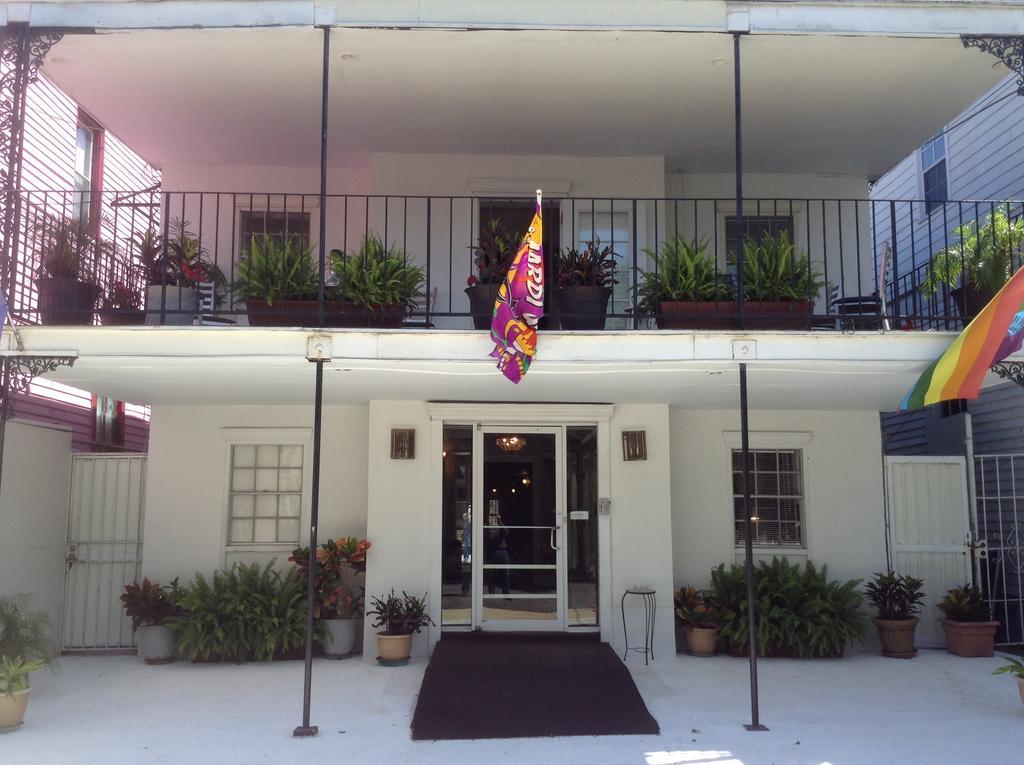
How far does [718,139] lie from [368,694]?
635 cm

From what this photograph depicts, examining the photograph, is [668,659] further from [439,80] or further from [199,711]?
[439,80]

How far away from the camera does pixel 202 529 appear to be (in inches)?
372

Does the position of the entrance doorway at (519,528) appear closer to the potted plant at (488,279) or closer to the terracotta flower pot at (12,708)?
the potted plant at (488,279)

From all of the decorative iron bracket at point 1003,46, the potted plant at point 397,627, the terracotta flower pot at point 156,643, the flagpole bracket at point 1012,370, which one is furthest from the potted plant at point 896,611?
the terracotta flower pot at point 156,643

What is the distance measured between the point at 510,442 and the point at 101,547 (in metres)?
4.42

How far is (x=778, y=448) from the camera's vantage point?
9883mm

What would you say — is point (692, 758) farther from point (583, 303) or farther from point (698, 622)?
point (583, 303)

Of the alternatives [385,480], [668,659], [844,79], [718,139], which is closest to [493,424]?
[385,480]

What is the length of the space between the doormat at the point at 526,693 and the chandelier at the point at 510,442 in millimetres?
1913

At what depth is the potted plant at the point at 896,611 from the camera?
897 centimetres

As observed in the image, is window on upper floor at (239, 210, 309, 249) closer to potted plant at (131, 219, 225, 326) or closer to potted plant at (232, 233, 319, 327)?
potted plant at (131, 219, 225, 326)

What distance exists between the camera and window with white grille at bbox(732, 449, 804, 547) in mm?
9828

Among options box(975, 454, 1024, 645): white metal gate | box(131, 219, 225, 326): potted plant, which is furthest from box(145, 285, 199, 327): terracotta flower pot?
box(975, 454, 1024, 645): white metal gate

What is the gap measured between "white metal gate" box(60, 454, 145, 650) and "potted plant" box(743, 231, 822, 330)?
21.2 ft
